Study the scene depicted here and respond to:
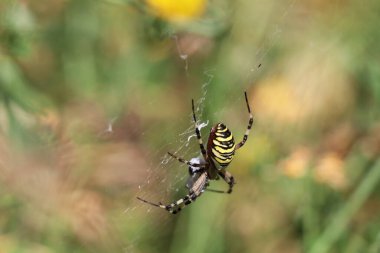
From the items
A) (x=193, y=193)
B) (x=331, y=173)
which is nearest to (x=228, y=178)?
(x=193, y=193)

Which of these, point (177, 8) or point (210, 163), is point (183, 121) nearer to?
point (210, 163)

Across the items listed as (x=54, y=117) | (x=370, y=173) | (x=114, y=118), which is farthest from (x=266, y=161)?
(x=54, y=117)

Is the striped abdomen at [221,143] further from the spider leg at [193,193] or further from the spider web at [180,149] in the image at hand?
the spider leg at [193,193]

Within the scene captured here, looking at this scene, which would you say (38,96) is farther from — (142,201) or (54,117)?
(142,201)

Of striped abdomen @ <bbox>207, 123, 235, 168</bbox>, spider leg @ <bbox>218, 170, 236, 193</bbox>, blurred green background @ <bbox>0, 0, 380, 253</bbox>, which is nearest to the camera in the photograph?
striped abdomen @ <bbox>207, 123, 235, 168</bbox>

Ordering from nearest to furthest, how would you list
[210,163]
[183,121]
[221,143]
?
[221,143] < [210,163] < [183,121]

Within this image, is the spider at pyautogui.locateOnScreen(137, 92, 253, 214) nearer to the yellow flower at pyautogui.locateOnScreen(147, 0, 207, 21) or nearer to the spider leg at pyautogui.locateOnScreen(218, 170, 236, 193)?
the spider leg at pyautogui.locateOnScreen(218, 170, 236, 193)

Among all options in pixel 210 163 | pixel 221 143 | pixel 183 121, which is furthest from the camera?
pixel 183 121

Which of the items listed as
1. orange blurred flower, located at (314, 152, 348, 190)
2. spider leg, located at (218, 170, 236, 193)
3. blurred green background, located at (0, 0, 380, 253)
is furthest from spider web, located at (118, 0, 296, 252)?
orange blurred flower, located at (314, 152, 348, 190)
